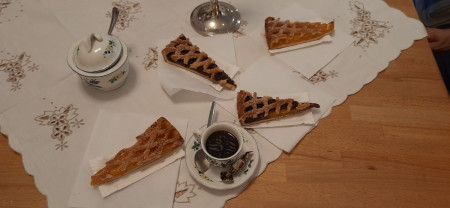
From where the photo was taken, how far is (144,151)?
0.81 meters

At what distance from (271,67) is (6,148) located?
817 mm

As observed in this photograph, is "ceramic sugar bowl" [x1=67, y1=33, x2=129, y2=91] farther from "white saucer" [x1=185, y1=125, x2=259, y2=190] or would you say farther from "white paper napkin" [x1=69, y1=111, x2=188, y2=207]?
"white saucer" [x1=185, y1=125, x2=259, y2=190]

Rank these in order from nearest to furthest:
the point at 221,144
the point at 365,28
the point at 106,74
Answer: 1. the point at 221,144
2. the point at 106,74
3. the point at 365,28

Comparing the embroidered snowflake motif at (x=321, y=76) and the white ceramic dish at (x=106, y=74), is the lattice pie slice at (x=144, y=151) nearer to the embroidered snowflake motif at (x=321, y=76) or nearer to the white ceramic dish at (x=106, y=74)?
the white ceramic dish at (x=106, y=74)

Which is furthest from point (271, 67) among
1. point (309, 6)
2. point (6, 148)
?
point (6, 148)

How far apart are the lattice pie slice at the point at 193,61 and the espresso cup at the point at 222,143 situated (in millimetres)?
218

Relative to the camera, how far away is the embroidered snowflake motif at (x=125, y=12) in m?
1.17

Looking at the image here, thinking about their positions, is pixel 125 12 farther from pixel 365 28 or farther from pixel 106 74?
pixel 365 28

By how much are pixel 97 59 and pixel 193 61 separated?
289 mm

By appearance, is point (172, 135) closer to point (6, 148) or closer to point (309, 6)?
point (6, 148)

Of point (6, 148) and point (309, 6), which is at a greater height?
point (309, 6)

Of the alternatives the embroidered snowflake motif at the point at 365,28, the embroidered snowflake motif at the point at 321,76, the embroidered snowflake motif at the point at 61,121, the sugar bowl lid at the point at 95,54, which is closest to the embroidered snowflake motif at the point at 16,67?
the embroidered snowflake motif at the point at 61,121

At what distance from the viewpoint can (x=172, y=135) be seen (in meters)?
0.85

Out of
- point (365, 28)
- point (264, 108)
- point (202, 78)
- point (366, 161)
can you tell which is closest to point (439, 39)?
point (365, 28)
